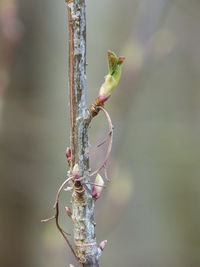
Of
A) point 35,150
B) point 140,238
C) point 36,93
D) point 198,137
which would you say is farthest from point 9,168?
point 198,137

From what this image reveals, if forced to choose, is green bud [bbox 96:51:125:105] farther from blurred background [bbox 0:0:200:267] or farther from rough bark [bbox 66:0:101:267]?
blurred background [bbox 0:0:200:267]

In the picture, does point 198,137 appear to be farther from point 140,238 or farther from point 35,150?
point 35,150

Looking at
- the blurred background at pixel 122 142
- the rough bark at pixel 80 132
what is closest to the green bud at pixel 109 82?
the rough bark at pixel 80 132

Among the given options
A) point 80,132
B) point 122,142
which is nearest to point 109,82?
point 80,132

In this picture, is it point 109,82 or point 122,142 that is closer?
point 109,82

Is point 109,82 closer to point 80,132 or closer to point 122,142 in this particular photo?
point 80,132

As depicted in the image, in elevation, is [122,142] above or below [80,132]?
below

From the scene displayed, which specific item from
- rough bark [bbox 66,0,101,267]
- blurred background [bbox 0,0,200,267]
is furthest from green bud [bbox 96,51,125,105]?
blurred background [bbox 0,0,200,267]
